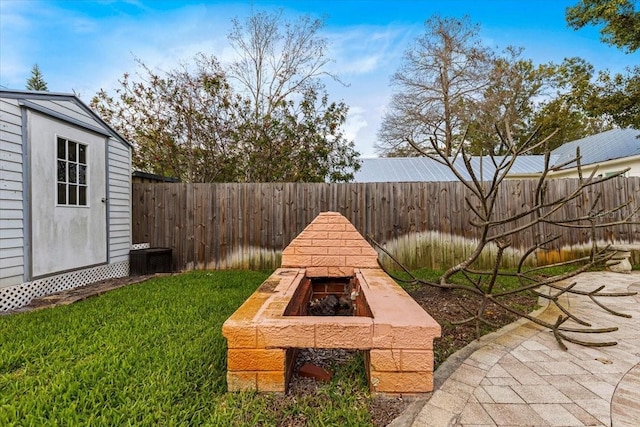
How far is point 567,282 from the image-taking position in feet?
13.6

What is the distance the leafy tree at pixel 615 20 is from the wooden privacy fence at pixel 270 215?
172 inches

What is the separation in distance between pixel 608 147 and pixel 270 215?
10791mm

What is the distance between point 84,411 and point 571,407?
2.32 meters

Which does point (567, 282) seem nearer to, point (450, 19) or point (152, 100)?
point (152, 100)

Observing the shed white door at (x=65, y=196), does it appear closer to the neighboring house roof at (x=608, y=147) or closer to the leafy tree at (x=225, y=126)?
the leafy tree at (x=225, y=126)

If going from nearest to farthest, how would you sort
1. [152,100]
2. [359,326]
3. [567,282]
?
[359,326] < [567,282] < [152,100]

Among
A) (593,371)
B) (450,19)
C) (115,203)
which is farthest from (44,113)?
(450,19)

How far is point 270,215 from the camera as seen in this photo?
5.26 metres

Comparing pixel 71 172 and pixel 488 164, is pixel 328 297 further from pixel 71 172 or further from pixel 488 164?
pixel 488 164

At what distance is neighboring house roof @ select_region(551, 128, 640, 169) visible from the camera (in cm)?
855

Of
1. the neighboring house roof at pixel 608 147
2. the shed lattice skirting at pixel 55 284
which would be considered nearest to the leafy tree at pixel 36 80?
the shed lattice skirting at pixel 55 284

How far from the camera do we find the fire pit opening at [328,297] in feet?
8.54

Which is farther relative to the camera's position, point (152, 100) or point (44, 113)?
point (152, 100)

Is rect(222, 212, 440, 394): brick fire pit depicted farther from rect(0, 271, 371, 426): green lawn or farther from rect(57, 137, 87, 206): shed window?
rect(57, 137, 87, 206): shed window
